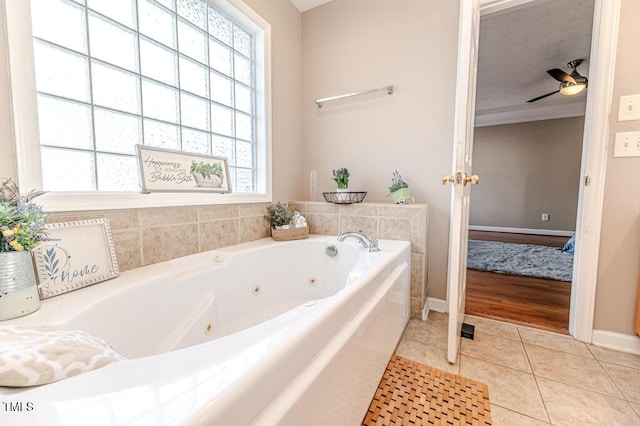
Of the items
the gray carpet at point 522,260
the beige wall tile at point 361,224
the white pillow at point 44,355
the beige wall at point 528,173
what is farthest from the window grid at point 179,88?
the beige wall at point 528,173

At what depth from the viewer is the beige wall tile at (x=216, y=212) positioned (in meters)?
1.48

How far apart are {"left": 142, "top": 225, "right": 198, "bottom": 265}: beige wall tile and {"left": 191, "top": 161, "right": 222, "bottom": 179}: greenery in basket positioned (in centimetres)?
31

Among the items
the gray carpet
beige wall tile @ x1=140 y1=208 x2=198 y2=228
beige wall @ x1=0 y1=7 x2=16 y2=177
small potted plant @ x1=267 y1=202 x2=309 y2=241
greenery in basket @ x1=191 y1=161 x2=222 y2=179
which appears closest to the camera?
beige wall @ x1=0 y1=7 x2=16 y2=177

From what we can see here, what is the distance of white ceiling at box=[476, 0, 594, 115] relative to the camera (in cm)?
219

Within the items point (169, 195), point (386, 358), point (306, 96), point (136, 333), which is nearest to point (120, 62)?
point (169, 195)

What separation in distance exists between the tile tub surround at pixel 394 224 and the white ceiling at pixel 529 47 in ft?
4.75

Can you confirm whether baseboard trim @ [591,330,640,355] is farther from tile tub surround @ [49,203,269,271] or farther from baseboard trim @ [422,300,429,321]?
tile tub surround @ [49,203,269,271]

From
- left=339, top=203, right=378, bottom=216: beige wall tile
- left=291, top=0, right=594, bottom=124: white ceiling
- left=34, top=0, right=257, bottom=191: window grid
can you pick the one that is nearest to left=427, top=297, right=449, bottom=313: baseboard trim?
left=339, top=203, right=378, bottom=216: beige wall tile

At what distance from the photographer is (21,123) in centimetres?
88

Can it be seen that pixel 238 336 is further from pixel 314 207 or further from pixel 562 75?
pixel 562 75

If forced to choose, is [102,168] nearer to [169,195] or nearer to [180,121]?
[169,195]

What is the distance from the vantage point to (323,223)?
206 centimetres

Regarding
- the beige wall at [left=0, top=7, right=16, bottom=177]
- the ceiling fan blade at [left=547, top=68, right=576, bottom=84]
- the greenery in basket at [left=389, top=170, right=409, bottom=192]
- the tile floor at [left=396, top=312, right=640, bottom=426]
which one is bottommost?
the tile floor at [left=396, top=312, right=640, bottom=426]

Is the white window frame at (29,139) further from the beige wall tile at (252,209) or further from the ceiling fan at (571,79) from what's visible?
the ceiling fan at (571,79)
